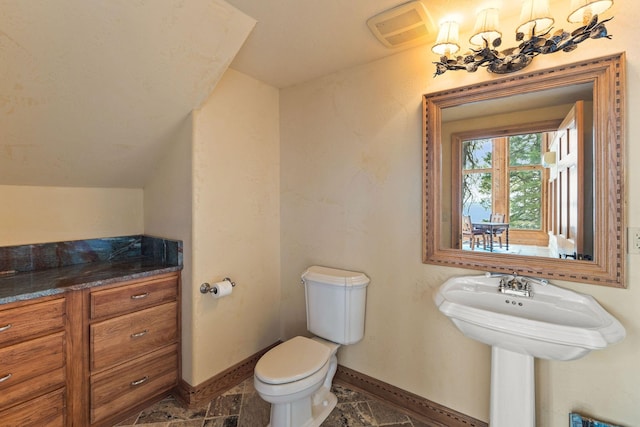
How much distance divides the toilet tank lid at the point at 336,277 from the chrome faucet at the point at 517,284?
76 cm

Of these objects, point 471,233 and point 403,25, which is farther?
point 471,233

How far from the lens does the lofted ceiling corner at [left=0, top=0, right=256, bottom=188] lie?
1.21 metres

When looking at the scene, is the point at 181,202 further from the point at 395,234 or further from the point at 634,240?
the point at 634,240

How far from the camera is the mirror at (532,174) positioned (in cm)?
126

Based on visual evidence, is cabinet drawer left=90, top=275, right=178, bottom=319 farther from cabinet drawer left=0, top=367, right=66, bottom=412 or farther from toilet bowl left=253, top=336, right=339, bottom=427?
toilet bowl left=253, top=336, right=339, bottom=427

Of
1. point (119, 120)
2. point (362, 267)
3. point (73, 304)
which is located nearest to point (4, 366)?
point (73, 304)

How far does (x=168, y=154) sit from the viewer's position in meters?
1.97

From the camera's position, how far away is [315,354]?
168 centimetres

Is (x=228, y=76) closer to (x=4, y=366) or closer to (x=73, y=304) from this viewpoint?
(x=73, y=304)

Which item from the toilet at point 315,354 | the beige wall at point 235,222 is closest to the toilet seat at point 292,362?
the toilet at point 315,354

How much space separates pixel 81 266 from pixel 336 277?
66.7 inches

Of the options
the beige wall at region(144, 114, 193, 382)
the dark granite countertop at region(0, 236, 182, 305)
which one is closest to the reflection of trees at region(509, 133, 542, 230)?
the beige wall at region(144, 114, 193, 382)

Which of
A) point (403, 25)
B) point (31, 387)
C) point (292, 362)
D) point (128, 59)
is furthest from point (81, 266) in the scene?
point (403, 25)

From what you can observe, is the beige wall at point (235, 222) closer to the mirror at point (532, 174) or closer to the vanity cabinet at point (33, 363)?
the vanity cabinet at point (33, 363)
